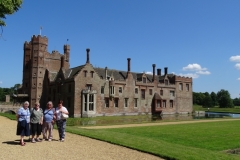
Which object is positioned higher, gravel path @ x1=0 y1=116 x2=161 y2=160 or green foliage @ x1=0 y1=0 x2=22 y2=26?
green foliage @ x1=0 y1=0 x2=22 y2=26

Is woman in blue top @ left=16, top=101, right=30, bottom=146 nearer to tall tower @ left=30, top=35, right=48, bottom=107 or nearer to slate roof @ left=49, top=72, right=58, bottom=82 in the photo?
slate roof @ left=49, top=72, right=58, bottom=82

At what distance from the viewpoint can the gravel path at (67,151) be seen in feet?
26.6

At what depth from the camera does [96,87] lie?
41406mm

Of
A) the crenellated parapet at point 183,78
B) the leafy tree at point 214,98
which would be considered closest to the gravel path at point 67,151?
the crenellated parapet at point 183,78

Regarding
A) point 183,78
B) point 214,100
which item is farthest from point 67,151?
point 214,100

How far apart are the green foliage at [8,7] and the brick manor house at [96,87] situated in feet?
92.4

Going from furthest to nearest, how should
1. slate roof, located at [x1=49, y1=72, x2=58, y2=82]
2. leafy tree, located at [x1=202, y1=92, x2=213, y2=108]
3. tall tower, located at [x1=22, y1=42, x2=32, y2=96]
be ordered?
leafy tree, located at [x1=202, y1=92, x2=213, y2=108]
tall tower, located at [x1=22, y1=42, x2=32, y2=96]
slate roof, located at [x1=49, y1=72, x2=58, y2=82]

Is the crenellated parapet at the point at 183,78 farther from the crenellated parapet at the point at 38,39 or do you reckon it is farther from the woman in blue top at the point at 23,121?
the woman in blue top at the point at 23,121

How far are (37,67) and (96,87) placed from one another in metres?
15.3

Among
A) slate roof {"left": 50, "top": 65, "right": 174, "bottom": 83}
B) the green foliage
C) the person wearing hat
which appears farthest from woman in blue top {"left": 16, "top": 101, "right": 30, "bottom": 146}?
slate roof {"left": 50, "top": 65, "right": 174, "bottom": 83}

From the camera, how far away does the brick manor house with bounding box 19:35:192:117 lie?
131ft

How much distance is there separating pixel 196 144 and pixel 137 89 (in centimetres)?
3687

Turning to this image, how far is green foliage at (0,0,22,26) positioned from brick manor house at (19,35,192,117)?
28169mm

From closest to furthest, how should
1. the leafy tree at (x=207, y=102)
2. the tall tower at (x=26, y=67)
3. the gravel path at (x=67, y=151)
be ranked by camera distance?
the gravel path at (x=67, y=151), the tall tower at (x=26, y=67), the leafy tree at (x=207, y=102)
